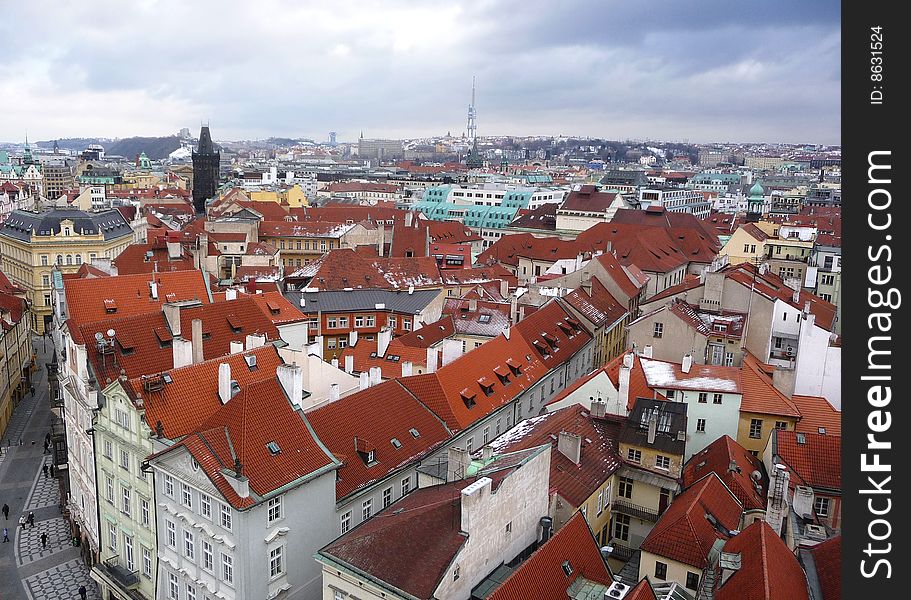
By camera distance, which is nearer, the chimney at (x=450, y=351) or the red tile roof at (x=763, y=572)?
the red tile roof at (x=763, y=572)

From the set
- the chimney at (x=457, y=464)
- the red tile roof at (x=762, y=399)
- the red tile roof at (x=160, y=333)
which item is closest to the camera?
the chimney at (x=457, y=464)

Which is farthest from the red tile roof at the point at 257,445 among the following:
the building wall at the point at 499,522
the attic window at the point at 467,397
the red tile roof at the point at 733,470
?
the red tile roof at the point at 733,470

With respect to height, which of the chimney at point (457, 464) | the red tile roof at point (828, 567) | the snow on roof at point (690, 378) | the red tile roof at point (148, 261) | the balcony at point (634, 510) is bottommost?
the balcony at point (634, 510)

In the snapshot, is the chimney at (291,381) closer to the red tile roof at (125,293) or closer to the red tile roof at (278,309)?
the red tile roof at (125,293)

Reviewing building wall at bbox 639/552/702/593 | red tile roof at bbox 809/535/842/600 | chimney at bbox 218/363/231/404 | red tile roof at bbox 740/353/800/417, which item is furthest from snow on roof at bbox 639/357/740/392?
chimney at bbox 218/363/231/404

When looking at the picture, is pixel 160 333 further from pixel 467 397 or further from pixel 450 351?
pixel 450 351

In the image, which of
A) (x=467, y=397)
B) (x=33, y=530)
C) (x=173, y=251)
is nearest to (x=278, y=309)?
(x=467, y=397)
